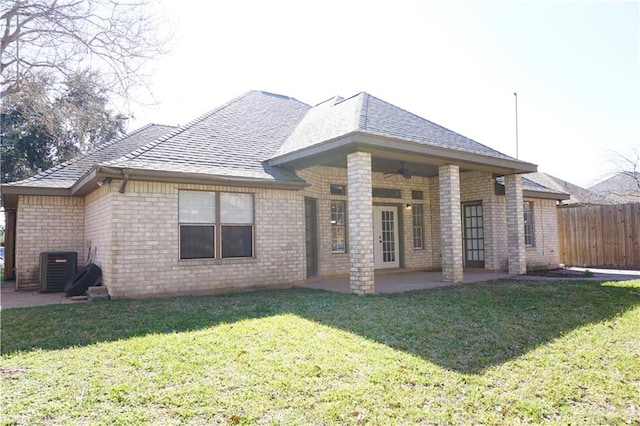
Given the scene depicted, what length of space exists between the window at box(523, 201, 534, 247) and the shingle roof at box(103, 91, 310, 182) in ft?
28.6

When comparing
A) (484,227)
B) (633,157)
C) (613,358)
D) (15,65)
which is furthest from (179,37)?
(633,157)

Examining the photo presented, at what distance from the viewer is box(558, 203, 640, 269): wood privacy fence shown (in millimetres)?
13680

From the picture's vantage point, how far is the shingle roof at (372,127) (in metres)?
8.86

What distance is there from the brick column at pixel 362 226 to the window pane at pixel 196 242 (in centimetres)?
324

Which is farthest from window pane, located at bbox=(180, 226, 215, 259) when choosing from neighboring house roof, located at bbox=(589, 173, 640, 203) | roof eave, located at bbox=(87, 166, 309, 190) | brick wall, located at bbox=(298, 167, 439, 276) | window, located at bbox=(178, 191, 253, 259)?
neighboring house roof, located at bbox=(589, 173, 640, 203)

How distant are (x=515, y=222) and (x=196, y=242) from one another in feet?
29.5

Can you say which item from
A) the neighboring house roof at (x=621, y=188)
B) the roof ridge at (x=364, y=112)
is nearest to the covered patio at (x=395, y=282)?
the roof ridge at (x=364, y=112)

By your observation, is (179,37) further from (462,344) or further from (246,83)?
(246,83)

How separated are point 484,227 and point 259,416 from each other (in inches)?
462

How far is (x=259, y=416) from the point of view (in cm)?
298

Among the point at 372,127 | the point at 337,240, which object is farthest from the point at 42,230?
the point at 372,127

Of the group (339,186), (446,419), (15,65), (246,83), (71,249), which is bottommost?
(446,419)

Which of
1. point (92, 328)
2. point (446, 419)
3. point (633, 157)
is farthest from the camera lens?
point (633, 157)

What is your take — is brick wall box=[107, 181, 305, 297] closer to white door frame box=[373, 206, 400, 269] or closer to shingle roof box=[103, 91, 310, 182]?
shingle roof box=[103, 91, 310, 182]
